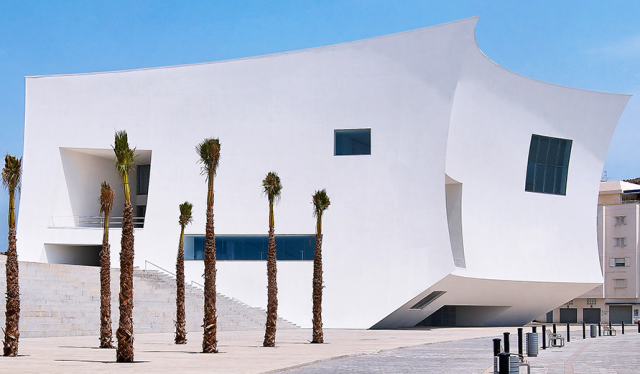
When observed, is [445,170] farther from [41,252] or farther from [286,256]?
[41,252]

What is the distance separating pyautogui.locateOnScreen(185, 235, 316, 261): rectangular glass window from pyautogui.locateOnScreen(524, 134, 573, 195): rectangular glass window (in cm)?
1264

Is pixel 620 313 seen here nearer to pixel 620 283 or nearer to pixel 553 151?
pixel 620 283

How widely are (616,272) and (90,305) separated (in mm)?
51433

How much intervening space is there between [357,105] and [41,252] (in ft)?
56.2

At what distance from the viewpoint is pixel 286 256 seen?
34688mm

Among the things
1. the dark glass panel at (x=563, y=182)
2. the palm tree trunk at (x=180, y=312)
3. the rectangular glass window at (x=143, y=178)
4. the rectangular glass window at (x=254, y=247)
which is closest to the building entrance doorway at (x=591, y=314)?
the dark glass panel at (x=563, y=182)

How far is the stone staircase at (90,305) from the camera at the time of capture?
24.5 metres

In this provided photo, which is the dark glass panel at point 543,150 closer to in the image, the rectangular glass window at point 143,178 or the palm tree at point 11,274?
the rectangular glass window at point 143,178

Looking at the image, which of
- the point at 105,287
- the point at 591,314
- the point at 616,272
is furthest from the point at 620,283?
the point at 105,287

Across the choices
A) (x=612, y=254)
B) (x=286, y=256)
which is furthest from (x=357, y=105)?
(x=612, y=254)

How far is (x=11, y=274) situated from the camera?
16.6 m

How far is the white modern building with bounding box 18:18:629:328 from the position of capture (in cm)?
3362

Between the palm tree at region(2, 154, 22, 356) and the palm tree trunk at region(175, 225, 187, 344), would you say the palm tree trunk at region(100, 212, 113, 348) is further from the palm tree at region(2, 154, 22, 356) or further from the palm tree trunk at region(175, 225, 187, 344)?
the palm tree at region(2, 154, 22, 356)

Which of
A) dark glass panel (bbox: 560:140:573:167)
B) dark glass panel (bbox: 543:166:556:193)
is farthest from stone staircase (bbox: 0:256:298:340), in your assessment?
dark glass panel (bbox: 560:140:573:167)
